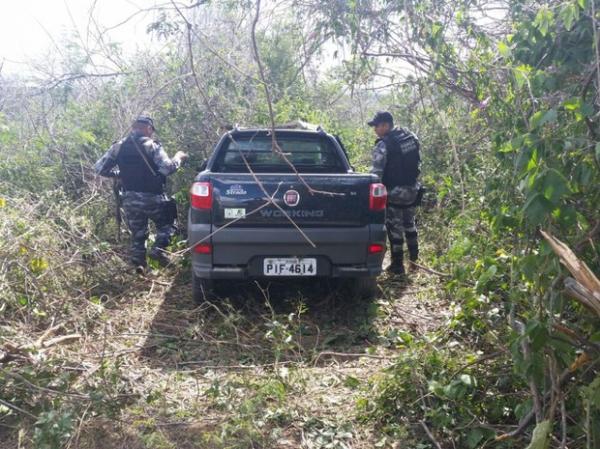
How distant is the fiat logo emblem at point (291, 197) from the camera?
470 centimetres

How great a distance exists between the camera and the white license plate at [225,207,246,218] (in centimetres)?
465

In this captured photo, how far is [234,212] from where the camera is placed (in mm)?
4648

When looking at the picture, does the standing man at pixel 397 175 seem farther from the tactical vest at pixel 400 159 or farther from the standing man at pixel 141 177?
the standing man at pixel 141 177

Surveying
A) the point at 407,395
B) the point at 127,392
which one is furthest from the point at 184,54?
the point at 407,395

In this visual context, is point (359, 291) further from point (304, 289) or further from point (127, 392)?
point (127, 392)

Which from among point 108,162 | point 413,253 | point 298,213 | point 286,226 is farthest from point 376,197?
point 108,162

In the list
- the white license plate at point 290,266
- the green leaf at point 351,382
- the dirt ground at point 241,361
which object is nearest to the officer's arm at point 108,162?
the dirt ground at point 241,361

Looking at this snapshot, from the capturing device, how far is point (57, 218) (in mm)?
5852

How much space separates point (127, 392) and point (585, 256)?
262 centimetres

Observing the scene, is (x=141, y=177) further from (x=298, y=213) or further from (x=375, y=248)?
(x=375, y=248)

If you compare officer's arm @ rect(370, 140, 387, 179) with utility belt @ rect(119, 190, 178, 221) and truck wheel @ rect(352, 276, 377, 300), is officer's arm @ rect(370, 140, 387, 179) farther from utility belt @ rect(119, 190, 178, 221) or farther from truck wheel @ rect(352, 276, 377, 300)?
utility belt @ rect(119, 190, 178, 221)

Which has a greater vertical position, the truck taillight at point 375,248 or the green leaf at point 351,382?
the truck taillight at point 375,248

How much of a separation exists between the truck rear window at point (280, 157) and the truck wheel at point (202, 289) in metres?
1.17

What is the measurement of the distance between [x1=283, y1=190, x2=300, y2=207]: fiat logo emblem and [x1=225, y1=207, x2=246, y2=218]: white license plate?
0.35 m
